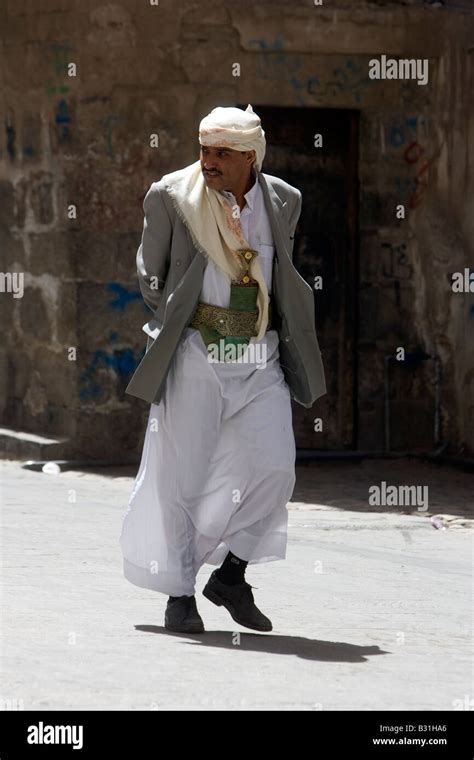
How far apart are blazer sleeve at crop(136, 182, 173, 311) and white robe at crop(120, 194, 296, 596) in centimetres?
18

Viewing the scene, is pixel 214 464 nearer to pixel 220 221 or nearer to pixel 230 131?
pixel 220 221

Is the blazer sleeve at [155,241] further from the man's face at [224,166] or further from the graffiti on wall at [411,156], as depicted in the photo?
the graffiti on wall at [411,156]

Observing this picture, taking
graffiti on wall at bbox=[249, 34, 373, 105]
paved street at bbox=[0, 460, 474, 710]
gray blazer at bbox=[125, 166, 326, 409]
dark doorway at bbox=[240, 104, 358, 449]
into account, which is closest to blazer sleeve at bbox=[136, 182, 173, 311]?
gray blazer at bbox=[125, 166, 326, 409]

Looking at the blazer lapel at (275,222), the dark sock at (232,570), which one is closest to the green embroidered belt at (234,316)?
the blazer lapel at (275,222)

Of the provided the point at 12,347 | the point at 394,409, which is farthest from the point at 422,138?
the point at 12,347

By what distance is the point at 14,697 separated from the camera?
489 cm

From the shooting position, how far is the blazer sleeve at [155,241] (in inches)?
243

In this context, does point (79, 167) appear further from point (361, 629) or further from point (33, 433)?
point (361, 629)

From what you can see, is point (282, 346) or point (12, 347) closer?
point (282, 346)

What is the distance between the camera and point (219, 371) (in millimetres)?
6105

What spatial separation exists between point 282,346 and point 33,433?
237 inches

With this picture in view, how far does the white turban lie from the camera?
19.7 ft

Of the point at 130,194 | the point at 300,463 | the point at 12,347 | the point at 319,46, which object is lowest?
the point at 300,463

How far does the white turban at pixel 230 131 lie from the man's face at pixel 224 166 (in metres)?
0.03
